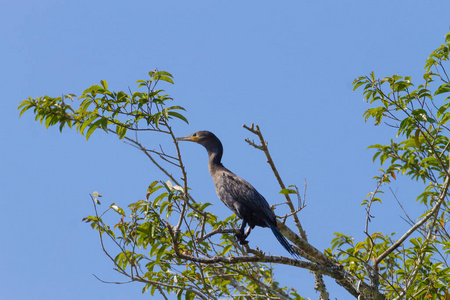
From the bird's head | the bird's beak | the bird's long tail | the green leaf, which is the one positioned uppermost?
the bird's beak

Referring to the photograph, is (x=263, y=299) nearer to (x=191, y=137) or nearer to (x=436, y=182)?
(x=436, y=182)

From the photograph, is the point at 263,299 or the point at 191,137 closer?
the point at 263,299

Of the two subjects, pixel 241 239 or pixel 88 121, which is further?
pixel 241 239

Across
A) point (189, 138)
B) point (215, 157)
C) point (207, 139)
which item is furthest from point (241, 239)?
point (189, 138)

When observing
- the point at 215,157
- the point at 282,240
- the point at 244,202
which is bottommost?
the point at 282,240

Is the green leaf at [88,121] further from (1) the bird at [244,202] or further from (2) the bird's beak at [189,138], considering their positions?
(2) the bird's beak at [189,138]

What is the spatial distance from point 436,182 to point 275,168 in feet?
4.62

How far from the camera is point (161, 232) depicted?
4312 mm

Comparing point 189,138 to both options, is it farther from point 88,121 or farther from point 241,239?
point 88,121

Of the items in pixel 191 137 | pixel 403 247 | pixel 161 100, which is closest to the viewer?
pixel 161 100

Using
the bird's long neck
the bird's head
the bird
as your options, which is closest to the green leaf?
the bird

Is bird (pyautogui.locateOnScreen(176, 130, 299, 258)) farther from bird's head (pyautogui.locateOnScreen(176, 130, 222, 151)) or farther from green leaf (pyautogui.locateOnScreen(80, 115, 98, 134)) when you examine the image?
green leaf (pyautogui.locateOnScreen(80, 115, 98, 134))

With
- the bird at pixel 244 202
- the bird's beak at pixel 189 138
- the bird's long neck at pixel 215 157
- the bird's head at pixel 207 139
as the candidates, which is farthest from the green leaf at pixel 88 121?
the bird's beak at pixel 189 138

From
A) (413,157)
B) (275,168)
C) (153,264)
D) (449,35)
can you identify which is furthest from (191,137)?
(449,35)
